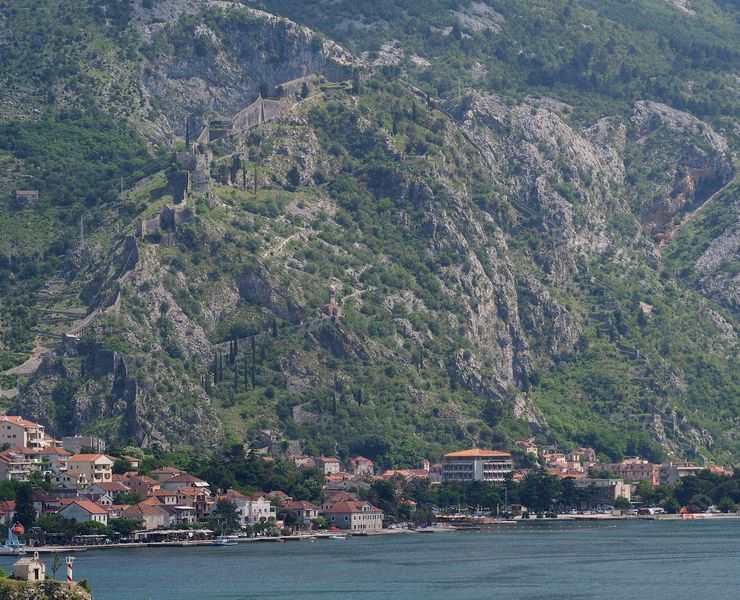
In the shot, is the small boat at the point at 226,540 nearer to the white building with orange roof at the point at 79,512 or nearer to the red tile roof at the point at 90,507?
the red tile roof at the point at 90,507

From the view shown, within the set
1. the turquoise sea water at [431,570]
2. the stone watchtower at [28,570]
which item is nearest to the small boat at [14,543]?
the turquoise sea water at [431,570]

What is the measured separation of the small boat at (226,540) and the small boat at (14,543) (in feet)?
54.0

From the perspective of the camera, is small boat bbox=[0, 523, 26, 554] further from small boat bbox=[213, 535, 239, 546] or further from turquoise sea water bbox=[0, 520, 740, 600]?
small boat bbox=[213, 535, 239, 546]

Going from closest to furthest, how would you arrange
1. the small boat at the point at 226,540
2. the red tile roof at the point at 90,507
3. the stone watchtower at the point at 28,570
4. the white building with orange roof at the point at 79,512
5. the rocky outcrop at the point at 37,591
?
the rocky outcrop at the point at 37,591 → the stone watchtower at the point at 28,570 → the white building with orange roof at the point at 79,512 → the red tile roof at the point at 90,507 → the small boat at the point at 226,540

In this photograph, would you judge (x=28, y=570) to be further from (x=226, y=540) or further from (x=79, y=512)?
(x=226, y=540)

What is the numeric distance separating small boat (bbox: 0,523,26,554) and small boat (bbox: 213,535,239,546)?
16.5 m

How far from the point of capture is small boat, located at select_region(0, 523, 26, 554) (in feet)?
582

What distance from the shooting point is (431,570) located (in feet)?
544

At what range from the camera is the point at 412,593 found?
493 ft

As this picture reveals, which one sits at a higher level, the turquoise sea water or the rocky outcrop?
the turquoise sea water

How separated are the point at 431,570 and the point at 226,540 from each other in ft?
108

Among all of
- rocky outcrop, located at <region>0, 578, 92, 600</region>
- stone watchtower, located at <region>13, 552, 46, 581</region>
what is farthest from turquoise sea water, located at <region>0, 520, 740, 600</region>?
rocky outcrop, located at <region>0, 578, 92, 600</region>

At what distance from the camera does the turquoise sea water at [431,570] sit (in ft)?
491

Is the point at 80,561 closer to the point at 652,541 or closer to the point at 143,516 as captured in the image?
the point at 143,516
